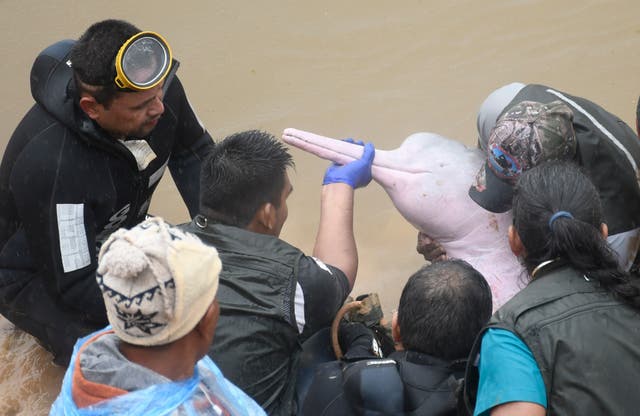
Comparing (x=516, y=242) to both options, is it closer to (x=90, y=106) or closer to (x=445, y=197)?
(x=445, y=197)

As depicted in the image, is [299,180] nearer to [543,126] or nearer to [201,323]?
[543,126]

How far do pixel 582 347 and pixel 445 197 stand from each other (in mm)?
985

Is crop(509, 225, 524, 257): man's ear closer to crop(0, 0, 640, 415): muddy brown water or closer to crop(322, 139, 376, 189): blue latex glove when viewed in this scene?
crop(322, 139, 376, 189): blue latex glove

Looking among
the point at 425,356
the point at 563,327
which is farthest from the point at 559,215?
the point at 425,356

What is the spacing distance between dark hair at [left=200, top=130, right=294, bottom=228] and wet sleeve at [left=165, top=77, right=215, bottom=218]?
0.65m

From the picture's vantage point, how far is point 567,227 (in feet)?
5.26

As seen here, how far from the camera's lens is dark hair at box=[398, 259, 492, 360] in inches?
69.9

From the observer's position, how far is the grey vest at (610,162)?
215 centimetres

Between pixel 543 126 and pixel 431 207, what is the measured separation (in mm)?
507

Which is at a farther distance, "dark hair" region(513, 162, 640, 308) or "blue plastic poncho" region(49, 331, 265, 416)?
"dark hair" region(513, 162, 640, 308)

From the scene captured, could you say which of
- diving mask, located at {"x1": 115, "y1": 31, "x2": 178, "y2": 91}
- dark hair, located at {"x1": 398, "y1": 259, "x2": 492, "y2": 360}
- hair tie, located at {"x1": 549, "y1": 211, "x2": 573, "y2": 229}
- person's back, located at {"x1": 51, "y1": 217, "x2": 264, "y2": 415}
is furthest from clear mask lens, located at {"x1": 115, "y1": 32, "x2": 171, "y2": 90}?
hair tie, located at {"x1": 549, "y1": 211, "x2": 573, "y2": 229}

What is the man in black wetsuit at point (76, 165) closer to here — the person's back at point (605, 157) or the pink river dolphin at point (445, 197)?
the pink river dolphin at point (445, 197)

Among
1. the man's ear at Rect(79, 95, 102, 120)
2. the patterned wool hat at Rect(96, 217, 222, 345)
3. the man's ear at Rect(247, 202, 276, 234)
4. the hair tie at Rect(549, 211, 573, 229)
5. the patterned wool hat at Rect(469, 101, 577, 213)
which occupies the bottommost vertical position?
the man's ear at Rect(247, 202, 276, 234)

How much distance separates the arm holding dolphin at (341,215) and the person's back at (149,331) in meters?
0.86
